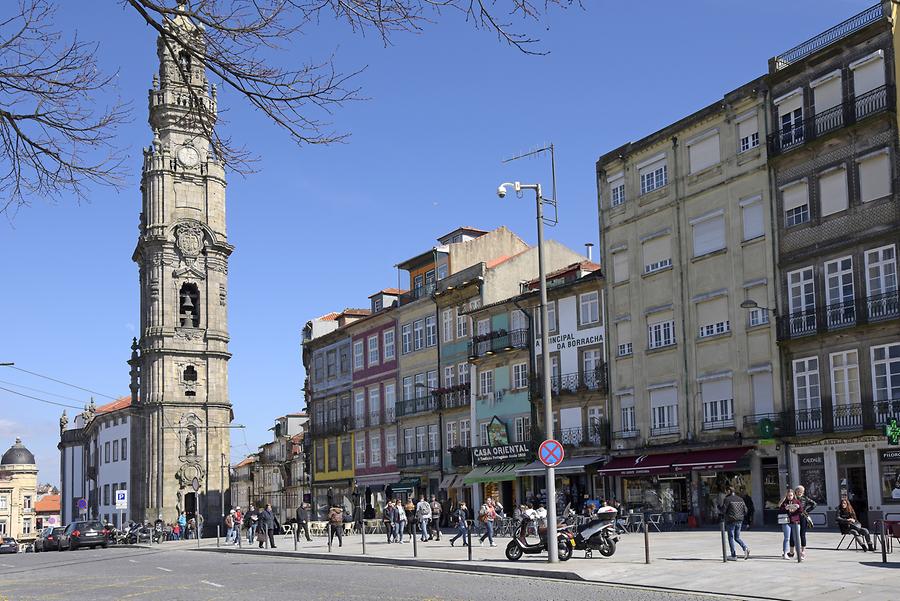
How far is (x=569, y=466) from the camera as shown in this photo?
45.1 metres

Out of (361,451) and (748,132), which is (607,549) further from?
(361,451)

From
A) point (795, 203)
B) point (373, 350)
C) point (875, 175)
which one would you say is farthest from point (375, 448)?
point (875, 175)

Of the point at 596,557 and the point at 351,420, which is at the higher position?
the point at 351,420

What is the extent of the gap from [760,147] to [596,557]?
1859 centimetres

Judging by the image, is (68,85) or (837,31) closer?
(68,85)

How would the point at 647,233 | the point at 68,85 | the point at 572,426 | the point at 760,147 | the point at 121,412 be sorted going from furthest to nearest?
the point at 121,412
the point at 572,426
the point at 647,233
the point at 760,147
the point at 68,85

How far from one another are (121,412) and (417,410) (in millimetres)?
38335

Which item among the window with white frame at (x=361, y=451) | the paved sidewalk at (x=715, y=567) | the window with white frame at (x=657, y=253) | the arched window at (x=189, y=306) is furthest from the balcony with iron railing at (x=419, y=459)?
the arched window at (x=189, y=306)

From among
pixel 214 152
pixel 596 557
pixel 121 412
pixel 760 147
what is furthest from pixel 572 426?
pixel 121 412

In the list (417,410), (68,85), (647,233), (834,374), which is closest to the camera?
(68,85)

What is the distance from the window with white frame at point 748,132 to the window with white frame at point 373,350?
29182mm

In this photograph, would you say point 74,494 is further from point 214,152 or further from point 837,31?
point 214,152

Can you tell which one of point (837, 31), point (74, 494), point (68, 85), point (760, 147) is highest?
point (837, 31)

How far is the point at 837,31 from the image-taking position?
3566 centimetres
